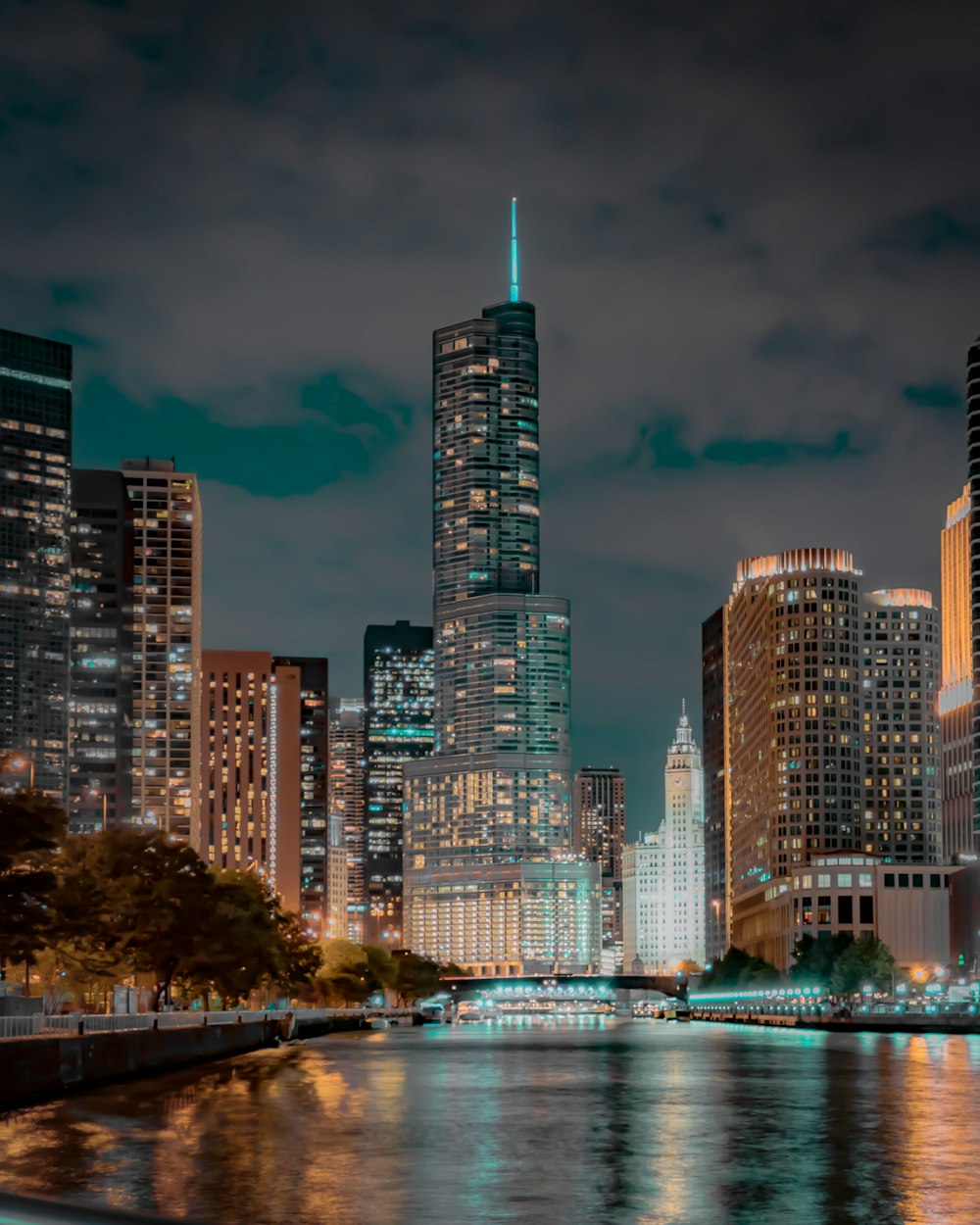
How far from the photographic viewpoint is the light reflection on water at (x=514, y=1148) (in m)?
33.3

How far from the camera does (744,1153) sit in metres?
44.2

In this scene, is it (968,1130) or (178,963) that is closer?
(968,1130)

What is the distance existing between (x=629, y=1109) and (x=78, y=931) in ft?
137

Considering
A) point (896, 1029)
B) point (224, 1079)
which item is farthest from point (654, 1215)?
point (896, 1029)

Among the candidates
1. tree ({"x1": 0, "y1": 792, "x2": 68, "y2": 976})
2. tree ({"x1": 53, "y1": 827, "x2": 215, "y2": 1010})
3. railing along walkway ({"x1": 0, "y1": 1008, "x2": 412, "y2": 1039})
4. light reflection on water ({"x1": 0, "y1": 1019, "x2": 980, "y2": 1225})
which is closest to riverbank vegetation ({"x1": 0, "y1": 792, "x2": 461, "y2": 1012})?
tree ({"x1": 53, "y1": 827, "x2": 215, "y2": 1010})

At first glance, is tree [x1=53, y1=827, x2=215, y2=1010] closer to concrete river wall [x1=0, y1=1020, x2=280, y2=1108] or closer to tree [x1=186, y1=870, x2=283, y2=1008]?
tree [x1=186, y1=870, x2=283, y2=1008]

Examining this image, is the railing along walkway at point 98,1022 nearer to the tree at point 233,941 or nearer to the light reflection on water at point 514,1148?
the tree at point 233,941

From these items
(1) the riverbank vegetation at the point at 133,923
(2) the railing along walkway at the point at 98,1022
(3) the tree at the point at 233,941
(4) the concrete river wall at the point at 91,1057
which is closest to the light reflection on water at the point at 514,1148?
(4) the concrete river wall at the point at 91,1057

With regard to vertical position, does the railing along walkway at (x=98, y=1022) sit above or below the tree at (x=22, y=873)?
below

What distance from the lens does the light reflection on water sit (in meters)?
33.3

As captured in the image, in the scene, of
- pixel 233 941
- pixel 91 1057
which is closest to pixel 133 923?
pixel 233 941

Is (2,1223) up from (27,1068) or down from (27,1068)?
up

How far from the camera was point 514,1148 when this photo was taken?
1815 inches

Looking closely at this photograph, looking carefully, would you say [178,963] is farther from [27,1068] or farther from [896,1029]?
[896,1029]
